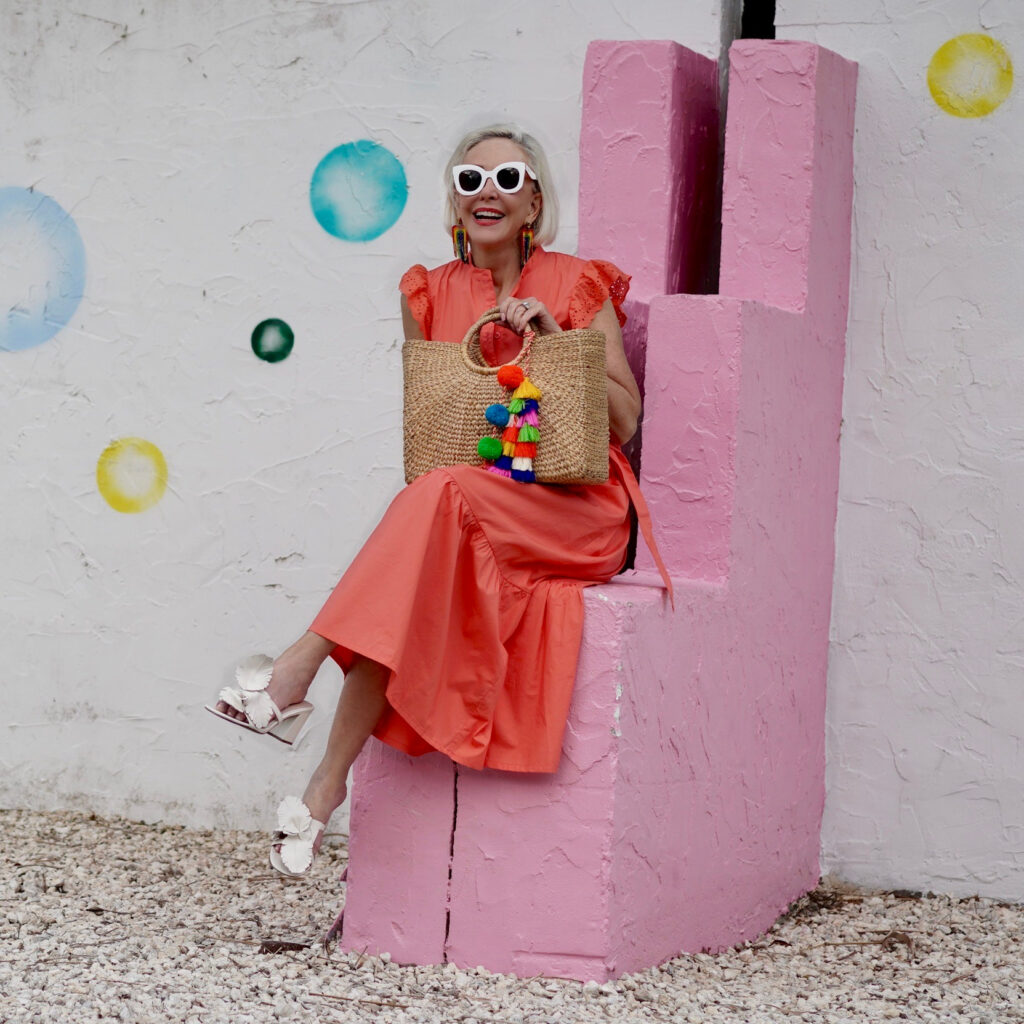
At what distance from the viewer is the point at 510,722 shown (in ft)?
11.1

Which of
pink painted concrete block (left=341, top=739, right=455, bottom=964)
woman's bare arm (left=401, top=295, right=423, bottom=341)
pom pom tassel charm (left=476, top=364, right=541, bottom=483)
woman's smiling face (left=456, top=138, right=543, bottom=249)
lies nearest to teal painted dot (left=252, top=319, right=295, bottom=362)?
woman's bare arm (left=401, top=295, right=423, bottom=341)

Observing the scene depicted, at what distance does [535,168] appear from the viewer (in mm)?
3727

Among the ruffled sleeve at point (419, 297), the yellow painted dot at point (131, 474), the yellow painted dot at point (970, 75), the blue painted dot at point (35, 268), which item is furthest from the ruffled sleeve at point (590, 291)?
the blue painted dot at point (35, 268)

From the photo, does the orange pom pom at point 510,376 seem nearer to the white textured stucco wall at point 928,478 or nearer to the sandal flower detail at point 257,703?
the sandal flower detail at point 257,703

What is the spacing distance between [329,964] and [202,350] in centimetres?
203

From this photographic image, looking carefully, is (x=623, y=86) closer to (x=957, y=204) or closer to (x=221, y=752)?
(x=957, y=204)

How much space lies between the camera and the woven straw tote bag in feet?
11.1

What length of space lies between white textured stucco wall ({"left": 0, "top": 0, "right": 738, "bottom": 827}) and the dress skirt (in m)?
1.31

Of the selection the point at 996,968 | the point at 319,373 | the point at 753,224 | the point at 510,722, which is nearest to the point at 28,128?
the point at 319,373

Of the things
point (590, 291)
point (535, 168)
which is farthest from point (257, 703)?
point (535, 168)

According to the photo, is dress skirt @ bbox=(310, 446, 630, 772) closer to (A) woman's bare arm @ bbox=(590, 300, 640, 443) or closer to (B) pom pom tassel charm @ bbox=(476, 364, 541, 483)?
(B) pom pom tassel charm @ bbox=(476, 364, 541, 483)

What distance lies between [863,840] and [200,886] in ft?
5.58

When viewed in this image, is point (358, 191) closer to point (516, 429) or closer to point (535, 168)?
point (535, 168)

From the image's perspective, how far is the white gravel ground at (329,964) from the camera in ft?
10.4
